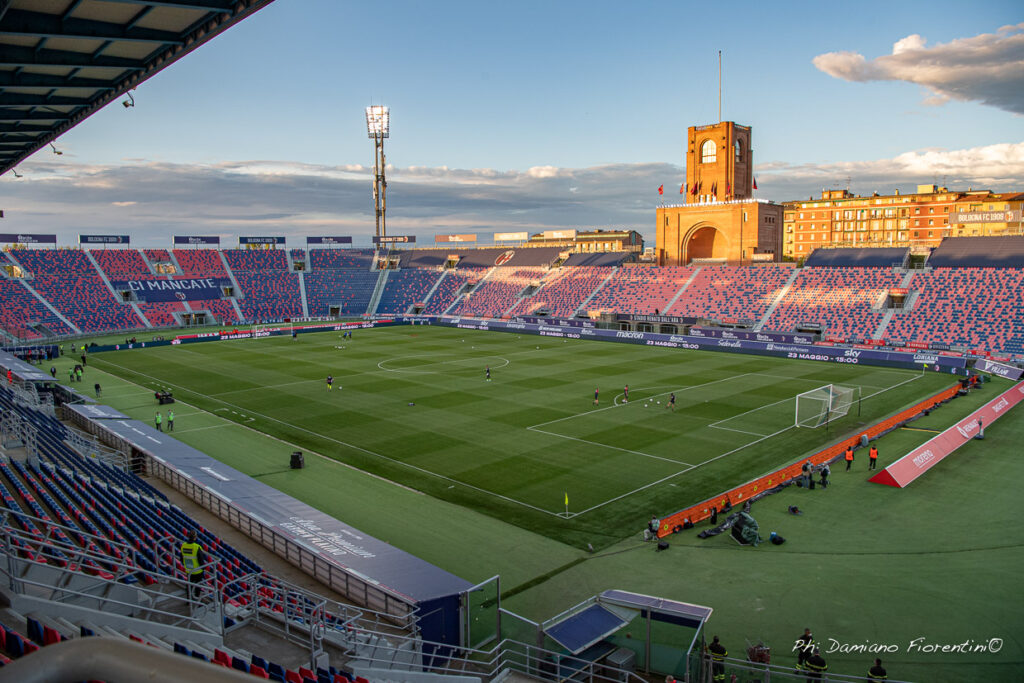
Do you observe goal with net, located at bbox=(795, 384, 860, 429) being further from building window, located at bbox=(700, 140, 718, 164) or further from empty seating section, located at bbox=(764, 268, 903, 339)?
building window, located at bbox=(700, 140, 718, 164)

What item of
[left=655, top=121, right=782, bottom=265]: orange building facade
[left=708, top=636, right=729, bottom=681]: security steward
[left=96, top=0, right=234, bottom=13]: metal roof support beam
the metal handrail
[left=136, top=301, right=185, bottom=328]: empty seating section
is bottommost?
[left=708, top=636, right=729, bottom=681]: security steward

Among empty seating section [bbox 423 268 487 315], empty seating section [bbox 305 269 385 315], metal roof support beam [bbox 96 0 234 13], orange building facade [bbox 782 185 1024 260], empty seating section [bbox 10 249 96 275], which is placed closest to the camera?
metal roof support beam [bbox 96 0 234 13]

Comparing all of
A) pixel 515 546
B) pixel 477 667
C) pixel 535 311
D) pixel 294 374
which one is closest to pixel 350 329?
pixel 535 311

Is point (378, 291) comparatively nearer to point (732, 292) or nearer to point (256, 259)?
point (256, 259)

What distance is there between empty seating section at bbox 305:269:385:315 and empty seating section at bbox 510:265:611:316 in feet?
86.9

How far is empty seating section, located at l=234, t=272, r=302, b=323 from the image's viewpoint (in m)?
94.4

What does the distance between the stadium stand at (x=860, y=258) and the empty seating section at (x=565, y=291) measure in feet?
88.3

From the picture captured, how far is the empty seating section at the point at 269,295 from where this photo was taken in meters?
94.4

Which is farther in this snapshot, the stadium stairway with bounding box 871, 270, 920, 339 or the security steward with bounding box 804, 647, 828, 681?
the stadium stairway with bounding box 871, 270, 920, 339

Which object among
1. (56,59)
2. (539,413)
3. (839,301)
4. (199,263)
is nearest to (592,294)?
(839,301)

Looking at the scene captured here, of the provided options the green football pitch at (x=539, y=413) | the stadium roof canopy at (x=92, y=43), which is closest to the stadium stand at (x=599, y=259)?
the green football pitch at (x=539, y=413)

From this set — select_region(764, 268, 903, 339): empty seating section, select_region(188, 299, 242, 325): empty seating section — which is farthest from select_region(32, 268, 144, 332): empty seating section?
select_region(764, 268, 903, 339): empty seating section

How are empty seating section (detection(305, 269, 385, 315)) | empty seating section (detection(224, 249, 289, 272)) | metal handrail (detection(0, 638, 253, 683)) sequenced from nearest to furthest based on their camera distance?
metal handrail (detection(0, 638, 253, 683)) < empty seating section (detection(305, 269, 385, 315)) < empty seating section (detection(224, 249, 289, 272))

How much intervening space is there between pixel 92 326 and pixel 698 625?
3292 inches
